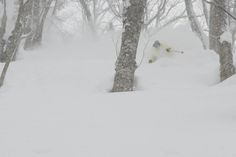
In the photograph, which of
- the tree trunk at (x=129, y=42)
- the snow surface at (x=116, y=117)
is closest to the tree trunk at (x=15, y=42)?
the snow surface at (x=116, y=117)

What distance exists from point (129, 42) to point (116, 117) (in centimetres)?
249

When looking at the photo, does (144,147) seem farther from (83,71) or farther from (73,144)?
(83,71)

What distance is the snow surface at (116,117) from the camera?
10.8ft

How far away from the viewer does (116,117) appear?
439cm

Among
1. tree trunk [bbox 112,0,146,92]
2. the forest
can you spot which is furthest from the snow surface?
tree trunk [bbox 112,0,146,92]

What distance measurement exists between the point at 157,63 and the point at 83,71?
1.80 metres

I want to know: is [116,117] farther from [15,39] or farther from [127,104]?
[15,39]

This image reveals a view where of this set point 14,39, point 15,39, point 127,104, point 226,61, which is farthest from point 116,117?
point 14,39

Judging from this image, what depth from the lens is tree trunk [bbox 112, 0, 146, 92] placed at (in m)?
6.57

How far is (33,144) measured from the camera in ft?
11.3

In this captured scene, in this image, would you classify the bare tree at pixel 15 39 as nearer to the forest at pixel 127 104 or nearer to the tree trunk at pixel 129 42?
the forest at pixel 127 104

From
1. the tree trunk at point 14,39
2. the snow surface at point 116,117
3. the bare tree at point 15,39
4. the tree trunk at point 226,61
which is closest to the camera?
the snow surface at point 116,117

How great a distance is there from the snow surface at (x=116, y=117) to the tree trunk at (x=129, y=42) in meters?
0.58

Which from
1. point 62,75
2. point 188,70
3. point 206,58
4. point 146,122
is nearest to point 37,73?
point 62,75
